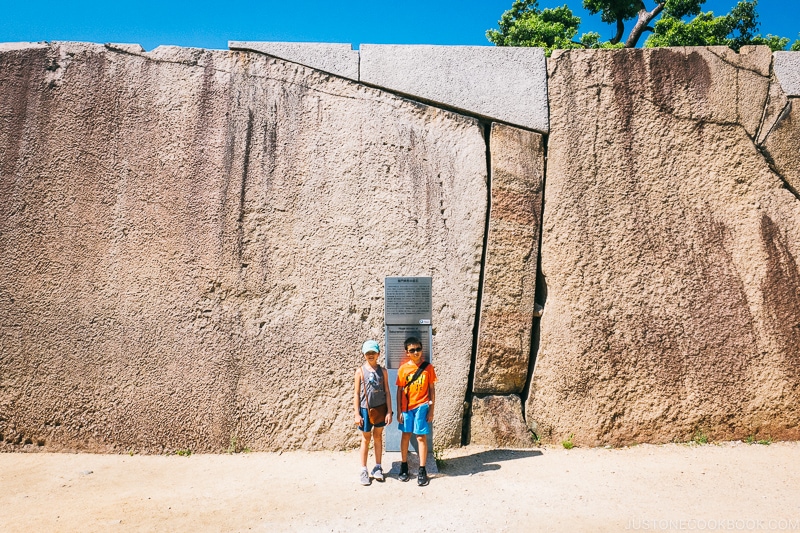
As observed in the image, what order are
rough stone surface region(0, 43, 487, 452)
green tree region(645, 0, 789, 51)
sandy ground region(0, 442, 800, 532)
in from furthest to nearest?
green tree region(645, 0, 789, 51), rough stone surface region(0, 43, 487, 452), sandy ground region(0, 442, 800, 532)

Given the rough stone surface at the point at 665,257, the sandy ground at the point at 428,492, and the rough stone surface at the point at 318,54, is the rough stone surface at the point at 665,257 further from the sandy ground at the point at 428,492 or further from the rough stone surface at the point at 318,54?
the rough stone surface at the point at 318,54

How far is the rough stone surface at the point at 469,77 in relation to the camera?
4.41m

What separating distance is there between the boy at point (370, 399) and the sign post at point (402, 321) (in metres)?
0.16

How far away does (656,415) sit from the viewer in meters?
4.17

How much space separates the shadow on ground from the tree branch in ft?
32.1

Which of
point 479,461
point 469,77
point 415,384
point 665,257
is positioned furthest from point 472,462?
point 469,77

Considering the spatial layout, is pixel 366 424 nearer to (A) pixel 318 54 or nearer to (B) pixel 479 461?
(B) pixel 479 461

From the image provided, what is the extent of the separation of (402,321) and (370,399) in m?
0.59

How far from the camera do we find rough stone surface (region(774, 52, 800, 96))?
14.5ft

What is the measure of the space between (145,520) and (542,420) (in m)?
2.91

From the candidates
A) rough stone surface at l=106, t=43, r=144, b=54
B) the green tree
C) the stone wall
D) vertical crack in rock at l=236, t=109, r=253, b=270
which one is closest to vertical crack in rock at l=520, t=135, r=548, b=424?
the stone wall

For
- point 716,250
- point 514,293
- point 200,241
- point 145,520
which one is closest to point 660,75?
point 716,250

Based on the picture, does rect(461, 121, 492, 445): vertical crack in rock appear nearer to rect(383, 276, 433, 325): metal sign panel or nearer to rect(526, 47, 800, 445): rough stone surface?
rect(526, 47, 800, 445): rough stone surface

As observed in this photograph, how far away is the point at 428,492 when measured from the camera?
10.8 feet
